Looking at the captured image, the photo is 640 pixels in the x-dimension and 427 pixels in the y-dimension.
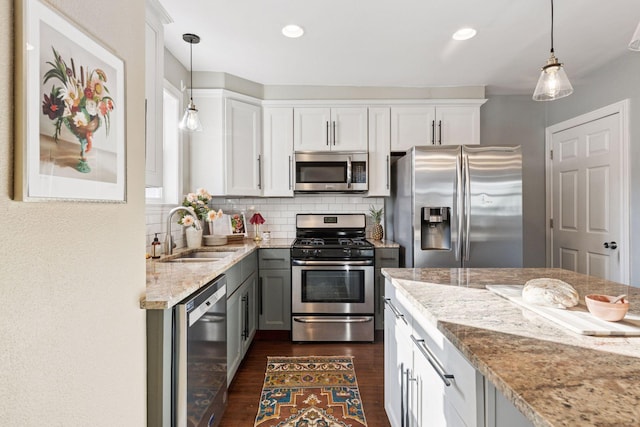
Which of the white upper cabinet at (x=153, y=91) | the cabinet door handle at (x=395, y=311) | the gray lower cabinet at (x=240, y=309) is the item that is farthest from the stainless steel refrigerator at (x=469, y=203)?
the white upper cabinet at (x=153, y=91)

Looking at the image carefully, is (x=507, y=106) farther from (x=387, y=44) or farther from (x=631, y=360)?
(x=631, y=360)

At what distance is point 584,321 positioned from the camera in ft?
3.25

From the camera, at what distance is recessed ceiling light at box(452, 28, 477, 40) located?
245cm

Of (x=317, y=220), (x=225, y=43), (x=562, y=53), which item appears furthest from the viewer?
(x=317, y=220)

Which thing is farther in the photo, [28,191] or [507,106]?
[507,106]

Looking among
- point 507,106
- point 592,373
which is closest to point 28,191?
point 592,373

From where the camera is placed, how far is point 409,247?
9.90 feet

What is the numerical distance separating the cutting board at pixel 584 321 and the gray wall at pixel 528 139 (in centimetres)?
304

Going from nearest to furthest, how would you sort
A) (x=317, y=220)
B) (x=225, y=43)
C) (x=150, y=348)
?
1. (x=150, y=348)
2. (x=225, y=43)
3. (x=317, y=220)

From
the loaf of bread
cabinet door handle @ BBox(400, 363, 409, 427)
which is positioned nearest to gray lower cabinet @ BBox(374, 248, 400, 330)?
cabinet door handle @ BBox(400, 363, 409, 427)

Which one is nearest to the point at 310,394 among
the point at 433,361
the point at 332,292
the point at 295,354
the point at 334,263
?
the point at 295,354

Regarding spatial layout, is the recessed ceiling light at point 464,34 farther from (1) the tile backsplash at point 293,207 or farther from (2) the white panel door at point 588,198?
(1) the tile backsplash at point 293,207

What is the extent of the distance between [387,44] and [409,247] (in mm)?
1699

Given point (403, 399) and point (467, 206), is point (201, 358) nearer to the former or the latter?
point (403, 399)
